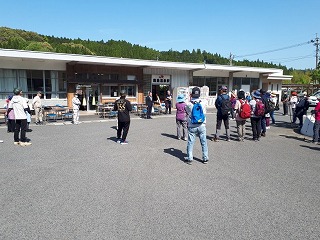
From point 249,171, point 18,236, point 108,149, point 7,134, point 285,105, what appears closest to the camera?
point 18,236

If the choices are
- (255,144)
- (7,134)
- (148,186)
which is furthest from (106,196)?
(7,134)

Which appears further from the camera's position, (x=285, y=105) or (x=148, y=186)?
→ (x=285, y=105)

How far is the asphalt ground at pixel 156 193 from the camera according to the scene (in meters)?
3.22

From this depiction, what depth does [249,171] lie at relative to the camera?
219 inches

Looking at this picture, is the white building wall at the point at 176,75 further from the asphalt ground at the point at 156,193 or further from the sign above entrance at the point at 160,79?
the asphalt ground at the point at 156,193

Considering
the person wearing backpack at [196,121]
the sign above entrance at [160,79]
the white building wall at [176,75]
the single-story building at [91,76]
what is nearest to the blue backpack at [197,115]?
the person wearing backpack at [196,121]

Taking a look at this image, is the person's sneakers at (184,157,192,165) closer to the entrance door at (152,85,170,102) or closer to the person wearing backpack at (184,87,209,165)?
the person wearing backpack at (184,87,209,165)

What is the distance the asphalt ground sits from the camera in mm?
3219

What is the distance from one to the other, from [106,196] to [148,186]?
32.9 inches

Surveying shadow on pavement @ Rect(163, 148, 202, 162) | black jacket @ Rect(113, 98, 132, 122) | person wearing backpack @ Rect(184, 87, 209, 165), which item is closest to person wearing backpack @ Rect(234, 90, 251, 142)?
shadow on pavement @ Rect(163, 148, 202, 162)

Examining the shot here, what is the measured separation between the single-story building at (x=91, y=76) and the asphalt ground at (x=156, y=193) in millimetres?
10008

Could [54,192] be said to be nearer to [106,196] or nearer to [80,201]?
[80,201]

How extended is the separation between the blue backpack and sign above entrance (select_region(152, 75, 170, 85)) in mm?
16011

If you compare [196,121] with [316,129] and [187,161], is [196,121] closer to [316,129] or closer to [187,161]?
[187,161]
